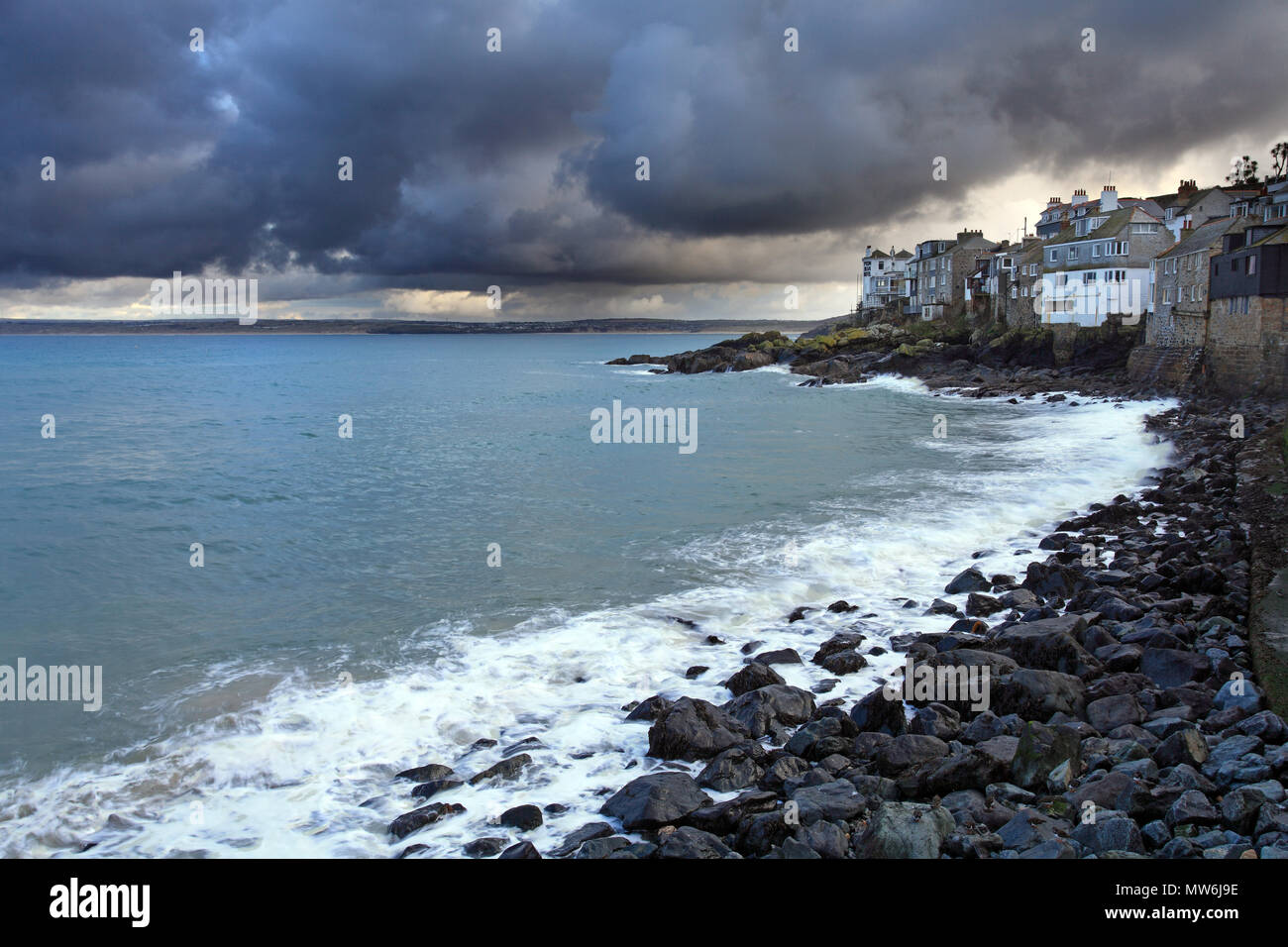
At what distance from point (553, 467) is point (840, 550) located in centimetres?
1591

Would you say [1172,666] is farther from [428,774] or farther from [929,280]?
[929,280]

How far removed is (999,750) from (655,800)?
3504mm

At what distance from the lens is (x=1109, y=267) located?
63.8 m

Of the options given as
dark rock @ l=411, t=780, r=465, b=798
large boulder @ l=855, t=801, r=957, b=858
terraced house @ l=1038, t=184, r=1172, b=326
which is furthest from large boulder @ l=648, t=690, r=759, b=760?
terraced house @ l=1038, t=184, r=1172, b=326

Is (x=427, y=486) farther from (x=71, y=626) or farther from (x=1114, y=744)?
(x=1114, y=744)

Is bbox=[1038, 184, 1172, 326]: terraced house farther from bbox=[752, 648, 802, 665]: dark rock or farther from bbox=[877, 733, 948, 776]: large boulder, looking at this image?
bbox=[877, 733, 948, 776]: large boulder

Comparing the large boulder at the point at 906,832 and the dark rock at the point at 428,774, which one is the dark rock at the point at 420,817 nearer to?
the dark rock at the point at 428,774

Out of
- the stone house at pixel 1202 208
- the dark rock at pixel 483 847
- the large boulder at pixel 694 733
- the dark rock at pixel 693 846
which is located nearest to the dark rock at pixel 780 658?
the large boulder at pixel 694 733

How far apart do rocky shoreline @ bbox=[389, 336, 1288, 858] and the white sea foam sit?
35cm

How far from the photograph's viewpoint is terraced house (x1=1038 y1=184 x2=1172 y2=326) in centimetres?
6321

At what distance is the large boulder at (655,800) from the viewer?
8023mm

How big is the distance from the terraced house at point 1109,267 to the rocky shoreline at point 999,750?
55.5 m

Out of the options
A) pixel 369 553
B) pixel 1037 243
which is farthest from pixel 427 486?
pixel 1037 243

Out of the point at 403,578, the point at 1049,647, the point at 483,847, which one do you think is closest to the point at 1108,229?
the point at 1049,647
